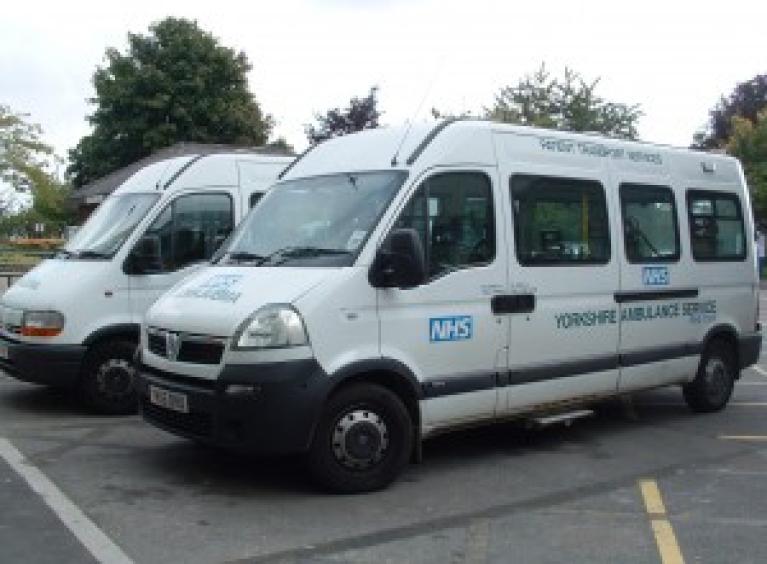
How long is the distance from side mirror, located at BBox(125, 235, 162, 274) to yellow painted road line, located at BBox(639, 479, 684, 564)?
198 inches

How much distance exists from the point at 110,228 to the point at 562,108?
990 inches

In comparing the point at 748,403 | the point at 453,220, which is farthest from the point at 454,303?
the point at 748,403

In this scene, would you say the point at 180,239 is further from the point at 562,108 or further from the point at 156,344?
the point at 562,108

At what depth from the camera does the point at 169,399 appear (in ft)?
21.4

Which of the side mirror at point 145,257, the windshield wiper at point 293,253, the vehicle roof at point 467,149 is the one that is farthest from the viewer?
the side mirror at point 145,257

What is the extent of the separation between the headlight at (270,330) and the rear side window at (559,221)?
2.11m

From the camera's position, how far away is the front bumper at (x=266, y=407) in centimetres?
606

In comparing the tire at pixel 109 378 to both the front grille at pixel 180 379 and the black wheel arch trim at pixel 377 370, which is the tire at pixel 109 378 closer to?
the front grille at pixel 180 379

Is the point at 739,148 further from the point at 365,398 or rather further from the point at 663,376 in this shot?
the point at 365,398

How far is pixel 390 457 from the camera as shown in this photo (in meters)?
6.58

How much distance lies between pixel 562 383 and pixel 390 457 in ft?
6.16

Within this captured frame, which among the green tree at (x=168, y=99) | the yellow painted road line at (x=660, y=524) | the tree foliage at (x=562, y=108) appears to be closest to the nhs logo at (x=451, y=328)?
the yellow painted road line at (x=660, y=524)

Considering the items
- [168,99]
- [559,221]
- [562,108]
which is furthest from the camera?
[168,99]

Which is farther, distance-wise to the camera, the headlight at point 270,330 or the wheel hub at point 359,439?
the wheel hub at point 359,439
